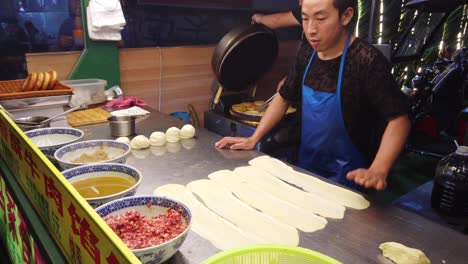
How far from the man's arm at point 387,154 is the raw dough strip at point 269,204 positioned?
35cm

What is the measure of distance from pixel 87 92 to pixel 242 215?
2172 mm

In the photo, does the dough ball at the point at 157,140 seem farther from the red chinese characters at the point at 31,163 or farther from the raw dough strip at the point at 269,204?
the red chinese characters at the point at 31,163

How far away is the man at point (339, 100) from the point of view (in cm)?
184

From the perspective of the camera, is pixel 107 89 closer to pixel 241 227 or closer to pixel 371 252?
pixel 241 227

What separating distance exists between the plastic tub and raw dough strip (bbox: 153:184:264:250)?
1863 millimetres

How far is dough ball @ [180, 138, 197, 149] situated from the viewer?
2094 millimetres

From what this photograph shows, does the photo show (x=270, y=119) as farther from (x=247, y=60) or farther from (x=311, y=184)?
(x=247, y=60)

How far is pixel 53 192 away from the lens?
97cm

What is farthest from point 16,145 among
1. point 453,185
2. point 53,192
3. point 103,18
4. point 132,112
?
point 453,185

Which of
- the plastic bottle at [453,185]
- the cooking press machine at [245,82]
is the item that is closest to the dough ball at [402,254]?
the plastic bottle at [453,185]

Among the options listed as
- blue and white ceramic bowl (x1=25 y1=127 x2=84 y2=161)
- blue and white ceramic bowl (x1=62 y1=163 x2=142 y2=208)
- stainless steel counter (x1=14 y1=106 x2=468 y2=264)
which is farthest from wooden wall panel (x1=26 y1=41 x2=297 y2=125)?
blue and white ceramic bowl (x1=62 y1=163 x2=142 y2=208)

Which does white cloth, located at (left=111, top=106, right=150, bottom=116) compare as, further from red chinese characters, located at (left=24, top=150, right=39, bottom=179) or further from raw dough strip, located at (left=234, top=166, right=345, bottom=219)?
red chinese characters, located at (left=24, top=150, right=39, bottom=179)

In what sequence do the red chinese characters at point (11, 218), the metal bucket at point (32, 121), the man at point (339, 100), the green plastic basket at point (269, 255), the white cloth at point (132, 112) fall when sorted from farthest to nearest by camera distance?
the white cloth at point (132, 112)
the metal bucket at point (32, 121)
the man at point (339, 100)
the red chinese characters at point (11, 218)
the green plastic basket at point (269, 255)

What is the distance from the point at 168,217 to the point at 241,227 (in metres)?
0.31
